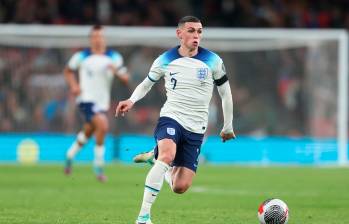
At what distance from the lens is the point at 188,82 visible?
10.2m

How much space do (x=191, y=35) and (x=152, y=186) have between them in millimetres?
1791

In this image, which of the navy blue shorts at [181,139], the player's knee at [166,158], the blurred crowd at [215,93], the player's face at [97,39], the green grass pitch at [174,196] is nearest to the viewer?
A: the player's knee at [166,158]

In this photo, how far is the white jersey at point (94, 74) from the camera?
18.5 metres

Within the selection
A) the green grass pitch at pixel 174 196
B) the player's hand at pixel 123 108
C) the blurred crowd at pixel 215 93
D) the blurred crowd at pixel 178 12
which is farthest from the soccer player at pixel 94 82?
the blurred crowd at pixel 178 12

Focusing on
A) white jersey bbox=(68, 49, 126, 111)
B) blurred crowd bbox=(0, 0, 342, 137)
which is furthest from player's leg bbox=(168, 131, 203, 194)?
blurred crowd bbox=(0, 0, 342, 137)

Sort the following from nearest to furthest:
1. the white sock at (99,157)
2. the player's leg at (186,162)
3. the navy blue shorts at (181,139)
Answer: the navy blue shorts at (181,139) → the player's leg at (186,162) → the white sock at (99,157)

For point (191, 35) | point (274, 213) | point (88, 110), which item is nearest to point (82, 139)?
point (88, 110)

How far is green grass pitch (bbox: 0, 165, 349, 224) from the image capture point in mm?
10922

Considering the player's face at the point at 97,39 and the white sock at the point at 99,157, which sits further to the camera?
the player's face at the point at 97,39

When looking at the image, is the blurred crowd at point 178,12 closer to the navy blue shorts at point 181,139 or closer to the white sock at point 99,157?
the white sock at point 99,157

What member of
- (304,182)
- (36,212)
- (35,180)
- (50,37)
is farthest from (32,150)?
(36,212)

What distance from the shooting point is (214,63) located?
10.3 m

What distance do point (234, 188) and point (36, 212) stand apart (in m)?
5.46

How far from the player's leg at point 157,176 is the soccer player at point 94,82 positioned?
814 centimetres
